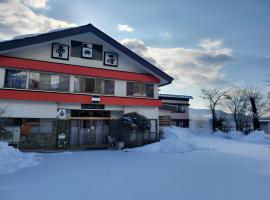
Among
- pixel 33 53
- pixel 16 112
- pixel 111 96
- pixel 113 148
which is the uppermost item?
pixel 33 53

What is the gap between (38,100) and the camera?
17.0m

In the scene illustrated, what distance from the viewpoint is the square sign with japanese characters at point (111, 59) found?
2025 cm

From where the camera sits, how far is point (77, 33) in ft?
59.9

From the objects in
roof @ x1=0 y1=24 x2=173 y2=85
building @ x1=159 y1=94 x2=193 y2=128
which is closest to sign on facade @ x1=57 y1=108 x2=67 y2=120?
roof @ x1=0 y1=24 x2=173 y2=85

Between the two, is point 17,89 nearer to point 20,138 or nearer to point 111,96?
point 20,138

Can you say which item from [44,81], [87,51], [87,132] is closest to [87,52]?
[87,51]

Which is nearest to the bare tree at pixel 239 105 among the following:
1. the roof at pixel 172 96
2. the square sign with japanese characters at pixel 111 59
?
the roof at pixel 172 96

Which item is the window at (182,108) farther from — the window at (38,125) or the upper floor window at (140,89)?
the window at (38,125)

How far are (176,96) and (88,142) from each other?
90.2 feet

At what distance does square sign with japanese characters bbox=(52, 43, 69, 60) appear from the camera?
18016 mm

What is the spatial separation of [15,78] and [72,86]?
12.7ft

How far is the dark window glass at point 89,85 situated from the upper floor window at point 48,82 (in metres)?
1.49

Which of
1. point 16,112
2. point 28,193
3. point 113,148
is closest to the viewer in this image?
point 28,193

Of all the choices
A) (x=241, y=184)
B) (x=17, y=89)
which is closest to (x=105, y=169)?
(x=241, y=184)
